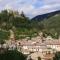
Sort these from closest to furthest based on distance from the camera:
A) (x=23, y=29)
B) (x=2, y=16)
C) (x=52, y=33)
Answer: (x=52, y=33) < (x=23, y=29) < (x=2, y=16)

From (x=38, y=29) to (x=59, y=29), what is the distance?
3730 mm

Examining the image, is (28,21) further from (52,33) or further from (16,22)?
(52,33)

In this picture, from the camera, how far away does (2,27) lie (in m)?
45.9

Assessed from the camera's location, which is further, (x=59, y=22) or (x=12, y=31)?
(x=59, y=22)

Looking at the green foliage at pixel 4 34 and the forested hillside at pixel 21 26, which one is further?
the forested hillside at pixel 21 26

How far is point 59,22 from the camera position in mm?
52469

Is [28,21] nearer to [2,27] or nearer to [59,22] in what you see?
[59,22]

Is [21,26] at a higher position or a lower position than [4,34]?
higher

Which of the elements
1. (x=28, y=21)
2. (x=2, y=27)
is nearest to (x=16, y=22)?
(x=28, y=21)

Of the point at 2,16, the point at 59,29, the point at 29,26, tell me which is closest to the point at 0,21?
the point at 2,16

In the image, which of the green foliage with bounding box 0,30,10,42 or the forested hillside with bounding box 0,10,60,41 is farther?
the forested hillside with bounding box 0,10,60,41

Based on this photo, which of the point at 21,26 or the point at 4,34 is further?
the point at 21,26

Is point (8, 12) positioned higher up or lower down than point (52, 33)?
higher up

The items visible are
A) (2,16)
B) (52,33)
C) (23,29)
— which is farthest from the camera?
(2,16)
